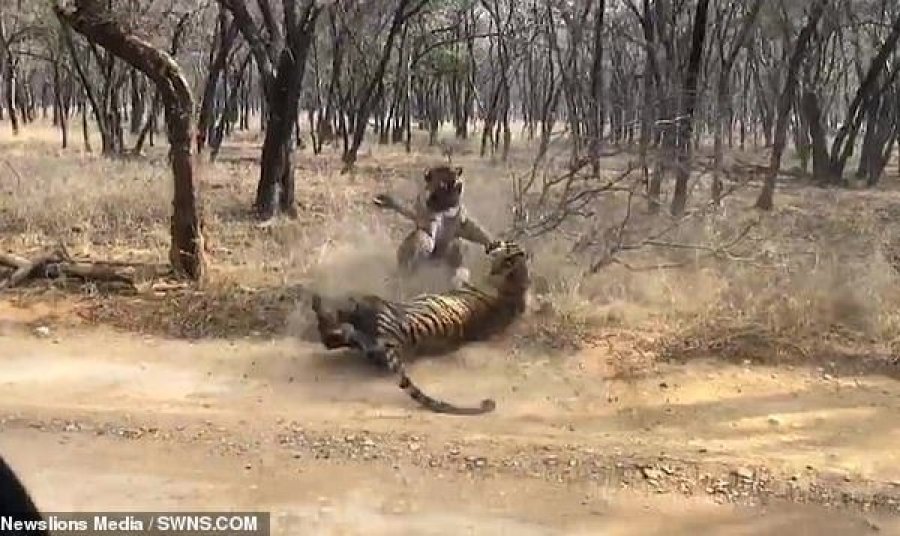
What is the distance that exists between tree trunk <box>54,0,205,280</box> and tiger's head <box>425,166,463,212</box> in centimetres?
195

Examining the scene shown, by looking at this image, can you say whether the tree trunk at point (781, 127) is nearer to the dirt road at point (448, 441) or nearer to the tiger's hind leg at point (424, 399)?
the dirt road at point (448, 441)

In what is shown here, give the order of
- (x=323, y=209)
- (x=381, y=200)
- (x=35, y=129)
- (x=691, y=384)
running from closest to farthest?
(x=691, y=384)
(x=381, y=200)
(x=323, y=209)
(x=35, y=129)

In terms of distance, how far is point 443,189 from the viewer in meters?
7.33

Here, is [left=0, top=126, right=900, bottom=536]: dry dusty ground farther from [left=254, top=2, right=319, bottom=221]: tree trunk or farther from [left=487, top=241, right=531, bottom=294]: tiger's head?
[left=254, top=2, right=319, bottom=221]: tree trunk

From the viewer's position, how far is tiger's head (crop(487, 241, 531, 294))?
7.03 meters

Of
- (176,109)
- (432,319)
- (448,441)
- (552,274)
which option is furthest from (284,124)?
(448,441)

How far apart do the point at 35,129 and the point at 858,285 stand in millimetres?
28717

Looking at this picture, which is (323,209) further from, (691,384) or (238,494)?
(238,494)

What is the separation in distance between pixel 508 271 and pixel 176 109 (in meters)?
2.87

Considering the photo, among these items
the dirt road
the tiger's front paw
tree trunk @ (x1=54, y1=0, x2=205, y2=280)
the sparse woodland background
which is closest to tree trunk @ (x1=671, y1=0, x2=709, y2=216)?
the sparse woodland background

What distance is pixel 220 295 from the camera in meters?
7.69

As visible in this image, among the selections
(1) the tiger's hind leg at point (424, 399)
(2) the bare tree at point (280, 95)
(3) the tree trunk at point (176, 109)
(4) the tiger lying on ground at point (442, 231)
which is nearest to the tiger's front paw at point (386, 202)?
(4) the tiger lying on ground at point (442, 231)

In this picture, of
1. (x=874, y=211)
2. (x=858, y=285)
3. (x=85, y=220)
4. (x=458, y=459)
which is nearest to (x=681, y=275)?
(x=858, y=285)

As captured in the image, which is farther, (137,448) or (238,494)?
(137,448)
